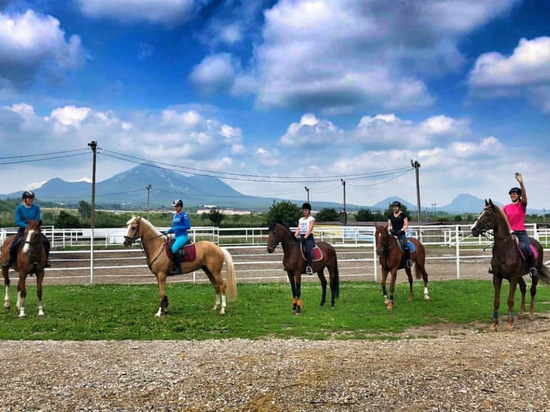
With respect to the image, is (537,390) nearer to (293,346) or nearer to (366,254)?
(293,346)

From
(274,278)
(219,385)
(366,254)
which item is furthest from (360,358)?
(366,254)

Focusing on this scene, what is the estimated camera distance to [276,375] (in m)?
4.92

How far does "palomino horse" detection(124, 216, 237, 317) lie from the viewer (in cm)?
917

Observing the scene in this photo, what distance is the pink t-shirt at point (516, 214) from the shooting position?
8.26m

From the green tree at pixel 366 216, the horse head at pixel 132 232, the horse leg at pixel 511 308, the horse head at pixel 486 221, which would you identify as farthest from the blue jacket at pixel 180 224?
the green tree at pixel 366 216

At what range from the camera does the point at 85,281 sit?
15.4 meters

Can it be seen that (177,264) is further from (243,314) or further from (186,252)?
(243,314)

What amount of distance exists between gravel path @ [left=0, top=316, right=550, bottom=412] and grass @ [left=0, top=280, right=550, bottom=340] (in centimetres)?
76

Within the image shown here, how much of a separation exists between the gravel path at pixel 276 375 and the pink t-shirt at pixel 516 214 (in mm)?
2580

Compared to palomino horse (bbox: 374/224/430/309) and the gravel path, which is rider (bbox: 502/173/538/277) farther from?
palomino horse (bbox: 374/224/430/309)

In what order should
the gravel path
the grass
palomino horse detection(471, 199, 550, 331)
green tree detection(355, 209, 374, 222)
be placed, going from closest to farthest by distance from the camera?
1. the gravel path
2. the grass
3. palomino horse detection(471, 199, 550, 331)
4. green tree detection(355, 209, 374, 222)

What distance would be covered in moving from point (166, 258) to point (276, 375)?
4973 mm

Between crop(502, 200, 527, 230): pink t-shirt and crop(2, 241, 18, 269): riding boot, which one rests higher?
crop(502, 200, 527, 230): pink t-shirt

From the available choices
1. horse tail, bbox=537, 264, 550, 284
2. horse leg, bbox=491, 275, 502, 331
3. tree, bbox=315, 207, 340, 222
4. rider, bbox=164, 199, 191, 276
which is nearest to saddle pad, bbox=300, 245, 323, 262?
rider, bbox=164, 199, 191, 276
